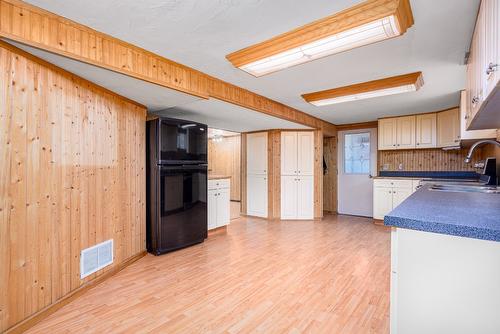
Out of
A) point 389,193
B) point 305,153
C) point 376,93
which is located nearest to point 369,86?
point 376,93

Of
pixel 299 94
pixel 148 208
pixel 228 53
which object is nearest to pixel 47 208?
pixel 148 208

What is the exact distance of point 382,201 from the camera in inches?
188

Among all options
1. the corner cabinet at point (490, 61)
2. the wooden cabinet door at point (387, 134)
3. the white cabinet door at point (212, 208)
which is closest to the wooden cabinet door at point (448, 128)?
the wooden cabinet door at point (387, 134)

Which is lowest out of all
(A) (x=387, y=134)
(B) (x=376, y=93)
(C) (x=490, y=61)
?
(C) (x=490, y=61)

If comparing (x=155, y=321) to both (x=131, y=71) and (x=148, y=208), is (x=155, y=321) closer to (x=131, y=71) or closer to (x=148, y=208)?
(x=148, y=208)

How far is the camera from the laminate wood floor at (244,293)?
1.76 metres

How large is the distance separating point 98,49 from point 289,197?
4.26 metres

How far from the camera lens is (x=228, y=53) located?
216 centimetres

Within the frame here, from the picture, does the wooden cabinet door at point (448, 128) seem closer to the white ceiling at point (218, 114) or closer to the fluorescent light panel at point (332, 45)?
the white ceiling at point (218, 114)

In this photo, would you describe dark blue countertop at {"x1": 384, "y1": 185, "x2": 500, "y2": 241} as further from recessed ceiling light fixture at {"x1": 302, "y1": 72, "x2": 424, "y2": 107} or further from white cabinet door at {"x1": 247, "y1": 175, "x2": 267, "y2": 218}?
white cabinet door at {"x1": 247, "y1": 175, "x2": 267, "y2": 218}

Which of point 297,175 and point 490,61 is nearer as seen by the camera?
point 490,61

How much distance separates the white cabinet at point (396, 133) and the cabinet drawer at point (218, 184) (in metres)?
3.13

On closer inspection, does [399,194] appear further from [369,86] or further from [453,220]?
[453,220]

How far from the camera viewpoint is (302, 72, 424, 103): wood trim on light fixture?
2.72 metres
